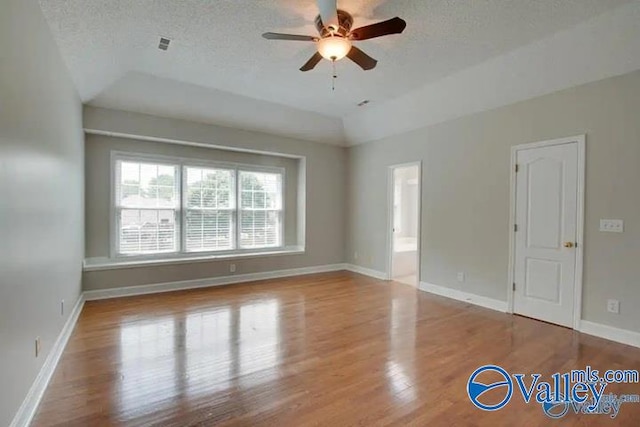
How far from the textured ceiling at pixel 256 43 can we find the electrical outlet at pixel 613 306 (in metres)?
2.70

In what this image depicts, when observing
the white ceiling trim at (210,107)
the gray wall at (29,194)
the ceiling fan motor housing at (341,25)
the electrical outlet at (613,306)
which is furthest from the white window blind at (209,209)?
the electrical outlet at (613,306)

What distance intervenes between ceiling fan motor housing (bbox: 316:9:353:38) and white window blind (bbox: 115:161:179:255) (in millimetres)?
3588

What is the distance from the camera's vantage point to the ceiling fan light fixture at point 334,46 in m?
2.61

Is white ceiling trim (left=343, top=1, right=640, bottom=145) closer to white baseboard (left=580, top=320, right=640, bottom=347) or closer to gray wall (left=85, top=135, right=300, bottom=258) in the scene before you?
white baseboard (left=580, top=320, right=640, bottom=347)

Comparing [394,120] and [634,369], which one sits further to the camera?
[394,120]

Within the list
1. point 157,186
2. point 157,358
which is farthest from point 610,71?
point 157,186

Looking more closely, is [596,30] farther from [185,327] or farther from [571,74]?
[185,327]

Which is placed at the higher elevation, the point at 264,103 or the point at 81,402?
the point at 264,103

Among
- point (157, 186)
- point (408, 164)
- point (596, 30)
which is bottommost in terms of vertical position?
point (157, 186)

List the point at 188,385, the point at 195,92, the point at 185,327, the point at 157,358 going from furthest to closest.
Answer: the point at 195,92
the point at 185,327
the point at 157,358
the point at 188,385

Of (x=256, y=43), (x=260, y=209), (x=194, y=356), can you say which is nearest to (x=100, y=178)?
(x=260, y=209)

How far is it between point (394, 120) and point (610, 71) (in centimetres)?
271

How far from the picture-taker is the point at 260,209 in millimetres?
6141

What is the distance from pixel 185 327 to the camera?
135 inches
